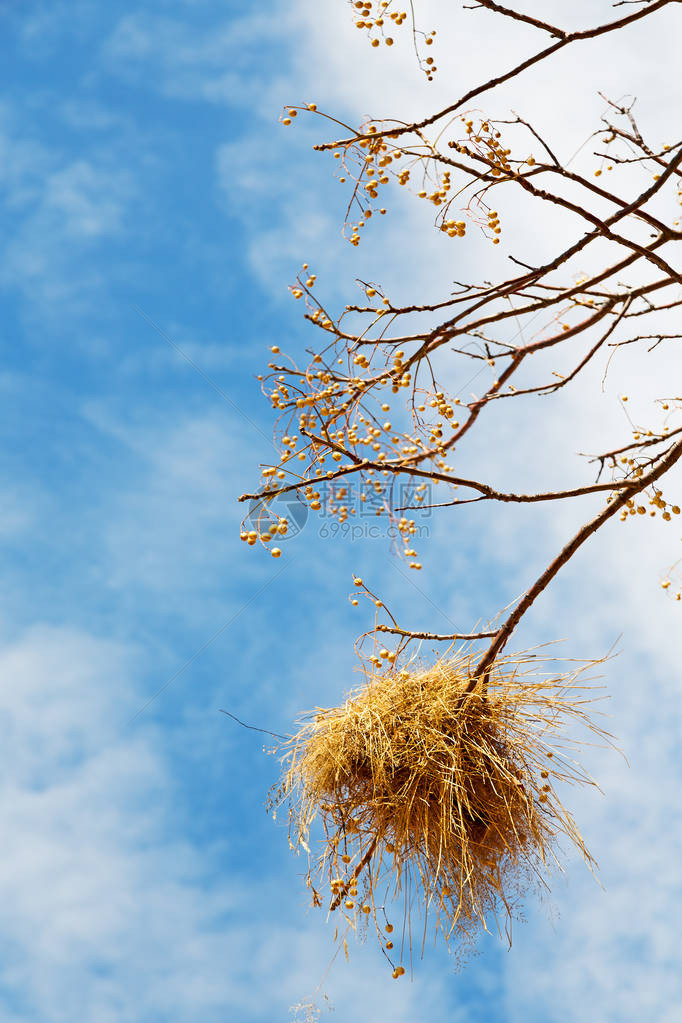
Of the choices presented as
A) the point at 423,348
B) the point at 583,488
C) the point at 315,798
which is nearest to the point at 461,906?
the point at 315,798

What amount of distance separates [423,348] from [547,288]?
74 cm

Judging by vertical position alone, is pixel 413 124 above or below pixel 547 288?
above

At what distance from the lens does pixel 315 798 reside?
299cm

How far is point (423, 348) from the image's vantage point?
2.70 metres

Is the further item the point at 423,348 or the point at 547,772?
the point at 547,772

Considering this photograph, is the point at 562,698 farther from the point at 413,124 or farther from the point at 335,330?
the point at 413,124

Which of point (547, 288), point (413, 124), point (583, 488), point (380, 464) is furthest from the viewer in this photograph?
point (547, 288)

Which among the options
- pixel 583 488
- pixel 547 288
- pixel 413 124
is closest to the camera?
pixel 583 488

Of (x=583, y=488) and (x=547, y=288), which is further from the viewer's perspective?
(x=547, y=288)

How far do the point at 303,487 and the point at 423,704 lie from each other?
0.95 metres

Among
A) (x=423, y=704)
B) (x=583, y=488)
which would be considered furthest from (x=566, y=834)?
(x=583, y=488)

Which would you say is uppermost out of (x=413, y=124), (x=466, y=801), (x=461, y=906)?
(x=413, y=124)

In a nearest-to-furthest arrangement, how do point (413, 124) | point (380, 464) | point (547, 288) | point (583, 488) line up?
point (380, 464)
point (583, 488)
point (413, 124)
point (547, 288)

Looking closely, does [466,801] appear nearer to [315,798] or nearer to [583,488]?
[315,798]
